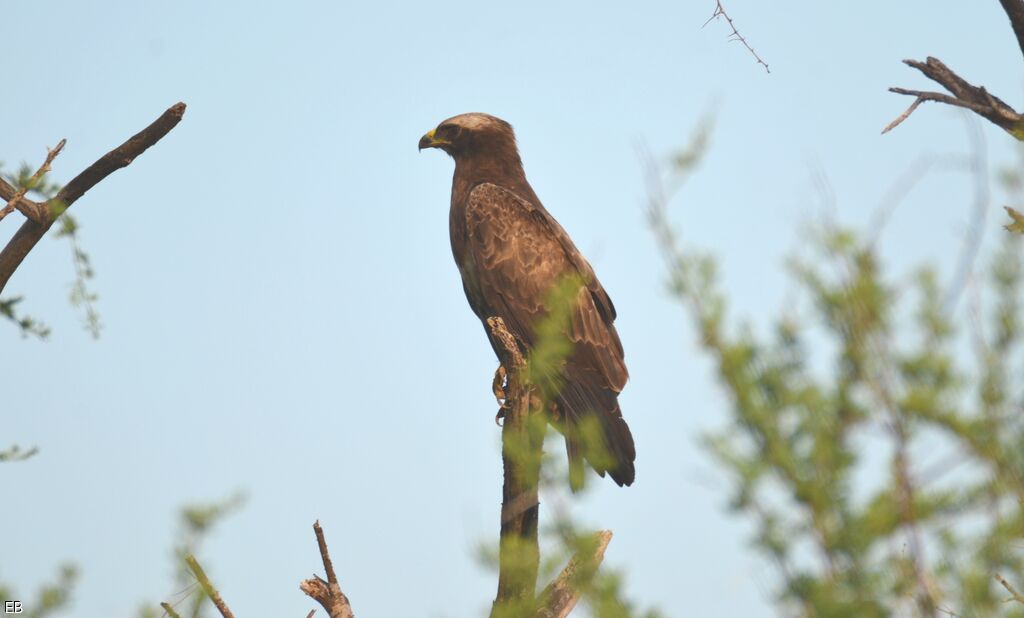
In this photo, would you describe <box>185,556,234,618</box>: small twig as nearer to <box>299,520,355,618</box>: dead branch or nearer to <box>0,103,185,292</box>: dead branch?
<box>299,520,355,618</box>: dead branch

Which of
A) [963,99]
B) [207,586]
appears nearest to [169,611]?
[207,586]

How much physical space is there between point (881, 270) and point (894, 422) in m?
0.39

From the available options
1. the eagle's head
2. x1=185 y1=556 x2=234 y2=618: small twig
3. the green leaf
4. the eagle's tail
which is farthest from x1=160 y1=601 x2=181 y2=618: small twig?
the eagle's head

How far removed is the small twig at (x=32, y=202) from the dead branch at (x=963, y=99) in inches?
135

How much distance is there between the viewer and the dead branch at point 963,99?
4945mm

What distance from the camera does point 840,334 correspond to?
9.09 ft

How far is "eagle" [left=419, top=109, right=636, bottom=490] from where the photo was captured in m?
7.23

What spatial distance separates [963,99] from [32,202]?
3.92 m

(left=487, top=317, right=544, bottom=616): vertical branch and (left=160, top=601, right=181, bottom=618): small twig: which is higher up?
(left=487, top=317, right=544, bottom=616): vertical branch

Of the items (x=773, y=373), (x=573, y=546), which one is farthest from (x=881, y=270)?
(x=573, y=546)

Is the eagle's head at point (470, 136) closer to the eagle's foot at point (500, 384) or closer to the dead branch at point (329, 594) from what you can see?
the eagle's foot at point (500, 384)

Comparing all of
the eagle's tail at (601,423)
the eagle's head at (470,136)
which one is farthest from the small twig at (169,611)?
the eagle's head at (470,136)

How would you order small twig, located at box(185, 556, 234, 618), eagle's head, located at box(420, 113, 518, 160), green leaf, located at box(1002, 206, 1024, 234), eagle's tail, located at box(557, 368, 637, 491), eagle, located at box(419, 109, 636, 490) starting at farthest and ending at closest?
1. eagle's head, located at box(420, 113, 518, 160)
2. eagle, located at box(419, 109, 636, 490)
3. eagle's tail, located at box(557, 368, 637, 491)
4. small twig, located at box(185, 556, 234, 618)
5. green leaf, located at box(1002, 206, 1024, 234)

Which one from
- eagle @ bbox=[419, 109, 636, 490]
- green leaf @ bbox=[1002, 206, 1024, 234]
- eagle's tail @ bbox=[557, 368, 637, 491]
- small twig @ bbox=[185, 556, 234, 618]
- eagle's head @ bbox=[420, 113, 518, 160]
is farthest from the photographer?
eagle's head @ bbox=[420, 113, 518, 160]
